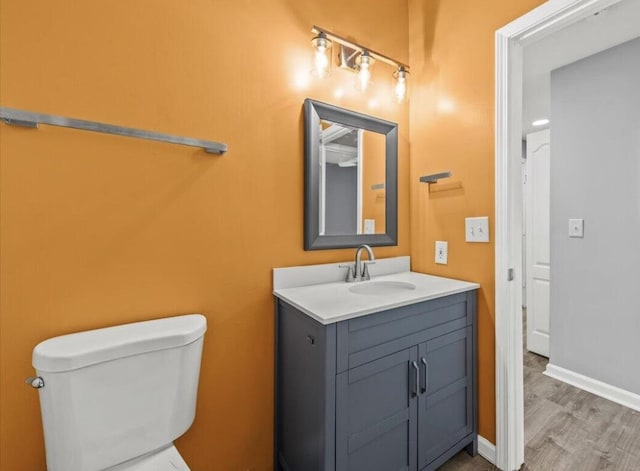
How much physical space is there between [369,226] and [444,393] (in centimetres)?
89

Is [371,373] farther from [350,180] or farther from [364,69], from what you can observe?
[364,69]

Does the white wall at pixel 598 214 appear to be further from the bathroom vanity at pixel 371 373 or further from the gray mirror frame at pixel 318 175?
the gray mirror frame at pixel 318 175

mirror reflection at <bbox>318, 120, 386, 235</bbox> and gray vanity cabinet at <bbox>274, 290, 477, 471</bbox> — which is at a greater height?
mirror reflection at <bbox>318, 120, 386, 235</bbox>

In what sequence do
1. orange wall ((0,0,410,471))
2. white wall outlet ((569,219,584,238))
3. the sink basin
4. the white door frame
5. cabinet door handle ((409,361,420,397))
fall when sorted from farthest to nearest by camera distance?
white wall outlet ((569,219,584,238)) → the sink basin → the white door frame → cabinet door handle ((409,361,420,397)) → orange wall ((0,0,410,471))

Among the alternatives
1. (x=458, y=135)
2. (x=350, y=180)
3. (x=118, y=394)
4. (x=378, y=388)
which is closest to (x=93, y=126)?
(x=118, y=394)

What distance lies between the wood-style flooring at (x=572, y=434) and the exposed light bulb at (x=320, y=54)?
2.02 m

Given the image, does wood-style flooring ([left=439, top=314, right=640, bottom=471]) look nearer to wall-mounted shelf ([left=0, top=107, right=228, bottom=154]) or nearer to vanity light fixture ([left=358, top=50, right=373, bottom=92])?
wall-mounted shelf ([left=0, top=107, right=228, bottom=154])

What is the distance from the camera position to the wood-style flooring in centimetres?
142

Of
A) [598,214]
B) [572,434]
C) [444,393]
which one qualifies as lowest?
[572,434]

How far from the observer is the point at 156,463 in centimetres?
90

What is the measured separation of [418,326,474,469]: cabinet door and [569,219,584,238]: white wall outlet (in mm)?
1394

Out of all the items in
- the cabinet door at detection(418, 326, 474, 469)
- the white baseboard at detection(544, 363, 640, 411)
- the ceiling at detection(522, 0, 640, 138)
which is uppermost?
the ceiling at detection(522, 0, 640, 138)

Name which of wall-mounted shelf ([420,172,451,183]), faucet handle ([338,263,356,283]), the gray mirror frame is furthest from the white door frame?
faucet handle ([338,263,356,283])

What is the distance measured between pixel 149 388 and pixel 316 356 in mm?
537
